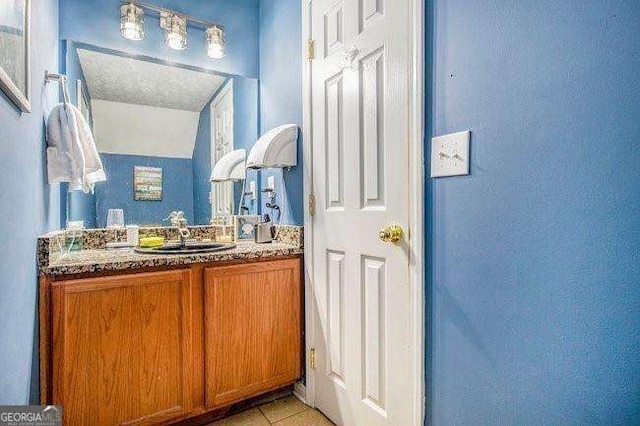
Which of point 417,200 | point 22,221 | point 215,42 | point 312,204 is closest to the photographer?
point 22,221

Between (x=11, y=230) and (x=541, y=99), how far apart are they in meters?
1.44

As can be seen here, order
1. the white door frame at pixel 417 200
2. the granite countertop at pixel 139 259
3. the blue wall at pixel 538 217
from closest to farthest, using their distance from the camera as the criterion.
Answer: the blue wall at pixel 538 217, the white door frame at pixel 417 200, the granite countertop at pixel 139 259

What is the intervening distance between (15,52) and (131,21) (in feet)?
3.78

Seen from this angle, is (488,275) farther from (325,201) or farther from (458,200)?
(325,201)

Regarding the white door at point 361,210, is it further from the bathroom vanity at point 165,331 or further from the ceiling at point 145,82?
the ceiling at point 145,82

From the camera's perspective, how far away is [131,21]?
1877 mm

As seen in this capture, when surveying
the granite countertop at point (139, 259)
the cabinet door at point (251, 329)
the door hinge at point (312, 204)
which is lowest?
the cabinet door at point (251, 329)

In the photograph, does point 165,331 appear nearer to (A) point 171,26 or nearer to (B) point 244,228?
(B) point 244,228

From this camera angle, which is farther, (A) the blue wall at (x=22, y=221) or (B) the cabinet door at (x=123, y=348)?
(B) the cabinet door at (x=123, y=348)

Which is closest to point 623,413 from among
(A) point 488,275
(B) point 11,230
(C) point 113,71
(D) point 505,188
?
(A) point 488,275

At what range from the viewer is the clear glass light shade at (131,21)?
1.87 m

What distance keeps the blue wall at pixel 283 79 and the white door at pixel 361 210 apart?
18cm

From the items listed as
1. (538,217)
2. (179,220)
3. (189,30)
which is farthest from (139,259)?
(189,30)

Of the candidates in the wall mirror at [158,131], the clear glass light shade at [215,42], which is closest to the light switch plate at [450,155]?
the wall mirror at [158,131]
